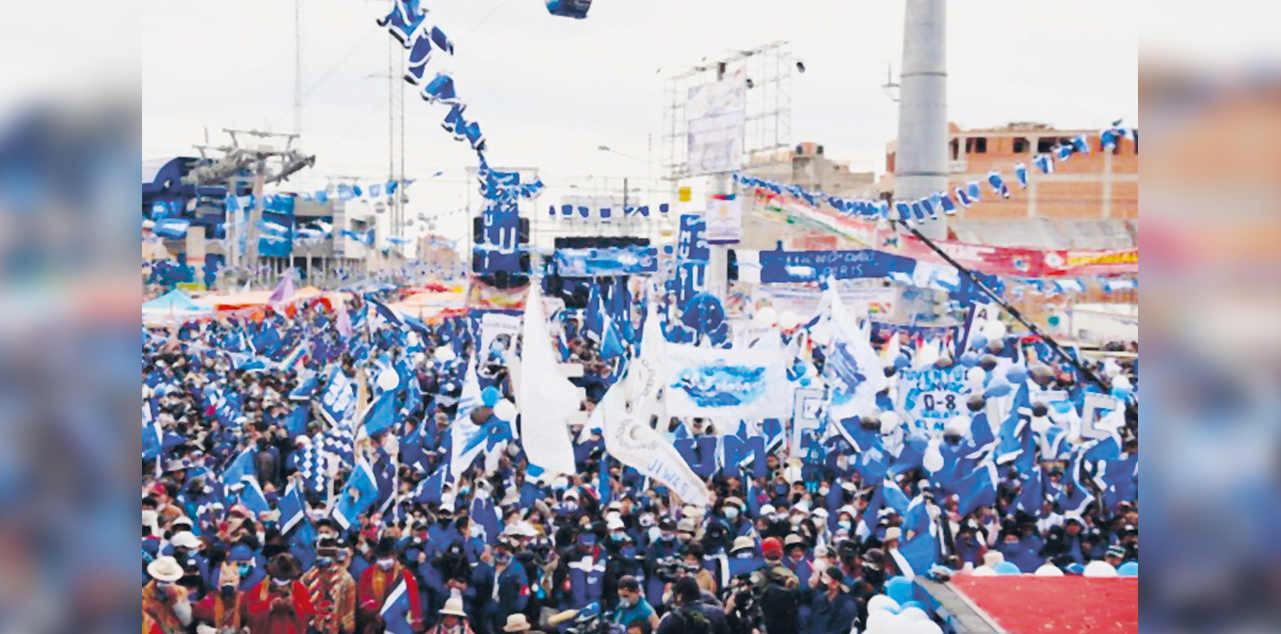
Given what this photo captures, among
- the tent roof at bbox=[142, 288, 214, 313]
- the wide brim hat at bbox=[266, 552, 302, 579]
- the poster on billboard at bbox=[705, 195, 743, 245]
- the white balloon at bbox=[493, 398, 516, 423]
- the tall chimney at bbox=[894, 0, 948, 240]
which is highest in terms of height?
the tall chimney at bbox=[894, 0, 948, 240]

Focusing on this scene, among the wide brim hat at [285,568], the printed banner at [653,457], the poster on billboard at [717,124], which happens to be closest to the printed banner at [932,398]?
the printed banner at [653,457]

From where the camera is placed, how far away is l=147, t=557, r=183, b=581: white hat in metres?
7.76

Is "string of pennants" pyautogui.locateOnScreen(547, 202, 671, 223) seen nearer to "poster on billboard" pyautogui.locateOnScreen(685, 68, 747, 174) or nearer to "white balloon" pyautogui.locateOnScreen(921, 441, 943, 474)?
"poster on billboard" pyautogui.locateOnScreen(685, 68, 747, 174)

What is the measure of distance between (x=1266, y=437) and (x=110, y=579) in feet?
6.01

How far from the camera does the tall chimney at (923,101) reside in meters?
28.1

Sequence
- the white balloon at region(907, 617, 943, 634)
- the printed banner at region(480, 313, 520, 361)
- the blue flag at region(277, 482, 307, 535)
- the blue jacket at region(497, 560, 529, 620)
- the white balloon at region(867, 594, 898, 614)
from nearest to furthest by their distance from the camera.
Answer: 1. the white balloon at region(907, 617, 943, 634)
2. the white balloon at region(867, 594, 898, 614)
3. the blue jacket at region(497, 560, 529, 620)
4. the blue flag at region(277, 482, 307, 535)
5. the printed banner at region(480, 313, 520, 361)

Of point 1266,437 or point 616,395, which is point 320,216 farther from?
point 1266,437

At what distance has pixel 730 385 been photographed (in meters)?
13.6

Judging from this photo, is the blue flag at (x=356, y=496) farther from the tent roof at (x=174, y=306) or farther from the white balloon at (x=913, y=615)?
the tent roof at (x=174, y=306)

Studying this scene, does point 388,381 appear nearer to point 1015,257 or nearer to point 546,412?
point 546,412

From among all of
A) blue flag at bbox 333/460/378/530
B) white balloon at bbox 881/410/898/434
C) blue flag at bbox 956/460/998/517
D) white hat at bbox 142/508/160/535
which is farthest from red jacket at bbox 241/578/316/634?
white balloon at bbox 881/410/898/434

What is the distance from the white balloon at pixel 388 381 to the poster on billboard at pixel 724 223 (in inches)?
801

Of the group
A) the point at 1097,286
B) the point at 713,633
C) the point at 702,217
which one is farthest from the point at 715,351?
the point at 702,217

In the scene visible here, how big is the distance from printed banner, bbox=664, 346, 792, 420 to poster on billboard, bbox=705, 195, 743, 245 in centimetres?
2065
